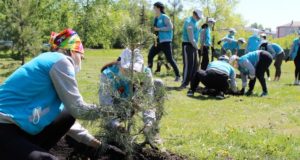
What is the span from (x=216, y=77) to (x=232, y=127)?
3.17 meters

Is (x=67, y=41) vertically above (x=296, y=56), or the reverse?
(x=67, y=41)

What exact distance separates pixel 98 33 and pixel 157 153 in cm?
2811

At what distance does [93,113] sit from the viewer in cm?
369

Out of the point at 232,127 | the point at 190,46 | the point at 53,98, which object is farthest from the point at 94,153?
the point at 190,46

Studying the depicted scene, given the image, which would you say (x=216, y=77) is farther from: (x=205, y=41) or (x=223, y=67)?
(x=205, y=41)

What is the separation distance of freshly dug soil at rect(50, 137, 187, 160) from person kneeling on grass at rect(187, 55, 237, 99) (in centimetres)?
503

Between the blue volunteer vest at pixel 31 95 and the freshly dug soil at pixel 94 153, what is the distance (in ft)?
2.66

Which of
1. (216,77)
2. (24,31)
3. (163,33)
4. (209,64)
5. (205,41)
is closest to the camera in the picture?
(216,77)

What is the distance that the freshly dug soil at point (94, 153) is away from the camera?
4.25m

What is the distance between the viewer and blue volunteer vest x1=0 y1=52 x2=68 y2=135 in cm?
339

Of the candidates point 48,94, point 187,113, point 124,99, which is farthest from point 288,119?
point 48,94

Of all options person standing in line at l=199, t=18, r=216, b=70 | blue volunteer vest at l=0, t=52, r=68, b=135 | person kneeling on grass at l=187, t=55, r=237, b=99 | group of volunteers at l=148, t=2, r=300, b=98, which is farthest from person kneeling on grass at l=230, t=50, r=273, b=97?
blue volunteer vest at l=0, t=52, r=68, b=135

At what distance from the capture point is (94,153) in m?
4.25

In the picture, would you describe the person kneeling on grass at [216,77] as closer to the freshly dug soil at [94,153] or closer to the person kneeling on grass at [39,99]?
the freshly dug soil at [94,153]
